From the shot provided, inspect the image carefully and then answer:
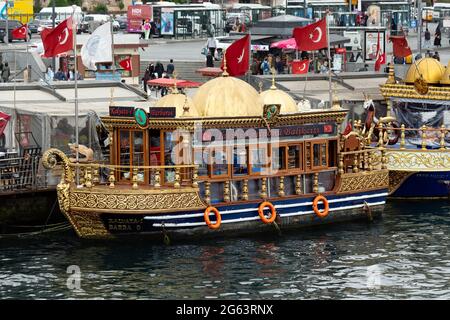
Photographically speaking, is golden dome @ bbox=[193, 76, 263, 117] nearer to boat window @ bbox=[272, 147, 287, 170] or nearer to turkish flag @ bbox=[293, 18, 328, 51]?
boat window @ bbox=[272, 147, 287, 170]

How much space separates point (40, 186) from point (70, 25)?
4.80 metres

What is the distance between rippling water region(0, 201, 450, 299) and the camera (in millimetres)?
33656

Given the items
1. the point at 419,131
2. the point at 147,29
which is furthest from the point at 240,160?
the point at 147,29

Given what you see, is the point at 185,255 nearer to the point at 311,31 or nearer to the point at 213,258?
the point at 213,258

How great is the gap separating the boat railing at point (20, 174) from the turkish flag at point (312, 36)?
31.7 feet

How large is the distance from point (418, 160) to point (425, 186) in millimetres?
865

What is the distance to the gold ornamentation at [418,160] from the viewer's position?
45.2 metres

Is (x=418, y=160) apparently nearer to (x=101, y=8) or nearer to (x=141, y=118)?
(x=141, y=118)

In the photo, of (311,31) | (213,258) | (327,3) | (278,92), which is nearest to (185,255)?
(213,258)

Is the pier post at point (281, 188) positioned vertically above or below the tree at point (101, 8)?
below

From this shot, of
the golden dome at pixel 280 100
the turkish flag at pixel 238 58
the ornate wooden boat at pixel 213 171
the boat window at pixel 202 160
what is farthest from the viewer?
the turkish flag at pixel 238 58

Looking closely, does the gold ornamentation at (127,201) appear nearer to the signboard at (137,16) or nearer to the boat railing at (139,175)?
the boat railing at (139,175)

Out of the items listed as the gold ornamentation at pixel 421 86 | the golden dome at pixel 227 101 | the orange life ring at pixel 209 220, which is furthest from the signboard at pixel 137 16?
the orange life ring at pixel 209 220

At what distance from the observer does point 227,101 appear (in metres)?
39.5
